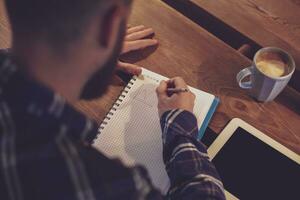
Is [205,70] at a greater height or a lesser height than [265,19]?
lesser

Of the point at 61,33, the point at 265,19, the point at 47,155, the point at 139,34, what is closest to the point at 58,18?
the point at 61,33

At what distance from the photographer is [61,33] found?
600 millimetres

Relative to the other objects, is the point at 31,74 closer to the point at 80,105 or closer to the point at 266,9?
the point at 80,105

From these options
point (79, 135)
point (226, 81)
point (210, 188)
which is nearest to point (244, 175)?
point (210, 188)

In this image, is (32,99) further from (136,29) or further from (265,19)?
(265,19)

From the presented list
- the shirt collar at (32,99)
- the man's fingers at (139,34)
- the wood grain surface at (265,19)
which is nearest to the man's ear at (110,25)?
the shirt collar at (32,99)

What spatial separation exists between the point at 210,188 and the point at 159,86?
0.97 feet

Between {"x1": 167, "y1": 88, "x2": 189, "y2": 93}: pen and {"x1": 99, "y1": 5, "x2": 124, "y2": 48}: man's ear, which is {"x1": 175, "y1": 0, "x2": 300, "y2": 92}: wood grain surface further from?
{"x1": 99, "y1": 5, "x2": 124, "y2": 48}: man's ear

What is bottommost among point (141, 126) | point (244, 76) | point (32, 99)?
point (141, 126)

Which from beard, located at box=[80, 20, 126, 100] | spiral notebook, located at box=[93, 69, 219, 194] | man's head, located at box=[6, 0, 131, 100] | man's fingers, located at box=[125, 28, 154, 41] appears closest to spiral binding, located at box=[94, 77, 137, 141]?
spiral notebook, located at box=[93, 69, 219, 194]

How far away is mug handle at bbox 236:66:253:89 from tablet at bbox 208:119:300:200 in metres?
0.09

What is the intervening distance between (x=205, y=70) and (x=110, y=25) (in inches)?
21.0

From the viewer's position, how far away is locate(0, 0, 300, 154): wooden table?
105cm

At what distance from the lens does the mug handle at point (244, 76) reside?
3.42 feet
